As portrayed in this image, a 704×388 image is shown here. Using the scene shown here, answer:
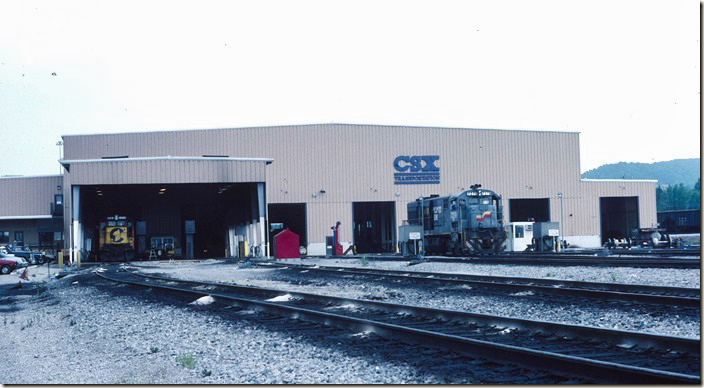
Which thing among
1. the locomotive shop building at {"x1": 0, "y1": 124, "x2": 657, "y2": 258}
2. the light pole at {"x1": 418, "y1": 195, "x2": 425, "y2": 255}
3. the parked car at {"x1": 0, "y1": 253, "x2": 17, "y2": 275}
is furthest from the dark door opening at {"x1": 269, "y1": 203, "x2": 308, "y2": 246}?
the parked car at {"x1": 0, "y1": 253, "x2": 17, "y2": 275}

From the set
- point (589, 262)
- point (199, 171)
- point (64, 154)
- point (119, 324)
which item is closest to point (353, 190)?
point (199, 171)

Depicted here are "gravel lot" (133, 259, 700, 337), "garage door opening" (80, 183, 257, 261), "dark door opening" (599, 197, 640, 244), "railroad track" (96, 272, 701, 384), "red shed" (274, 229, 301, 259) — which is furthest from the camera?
"dark door opening" (599, 197, 640, 244)

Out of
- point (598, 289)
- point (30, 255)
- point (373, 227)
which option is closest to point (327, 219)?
point (373, 227)

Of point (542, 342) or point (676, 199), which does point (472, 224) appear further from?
point (676, 199)

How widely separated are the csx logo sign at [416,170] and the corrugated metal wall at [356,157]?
0.43 metres

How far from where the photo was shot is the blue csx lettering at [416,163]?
170ft

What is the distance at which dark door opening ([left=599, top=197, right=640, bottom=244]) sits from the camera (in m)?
59.3

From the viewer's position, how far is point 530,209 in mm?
59094

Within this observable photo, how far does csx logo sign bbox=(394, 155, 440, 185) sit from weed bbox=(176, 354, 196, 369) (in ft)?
146

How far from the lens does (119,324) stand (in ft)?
37.8

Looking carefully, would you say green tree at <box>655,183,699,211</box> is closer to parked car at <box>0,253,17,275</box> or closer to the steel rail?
parked car at <box>0,253,17,275</box>

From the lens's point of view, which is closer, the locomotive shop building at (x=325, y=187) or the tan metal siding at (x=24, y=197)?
the locomotive shop building at (x=325, y=187)

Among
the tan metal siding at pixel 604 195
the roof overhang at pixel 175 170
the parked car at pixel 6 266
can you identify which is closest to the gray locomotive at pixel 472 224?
the roof overhang at pixel 175 170

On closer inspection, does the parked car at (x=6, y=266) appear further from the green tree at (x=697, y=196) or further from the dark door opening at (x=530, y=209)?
the dark door opening at (x=530, y=209)
